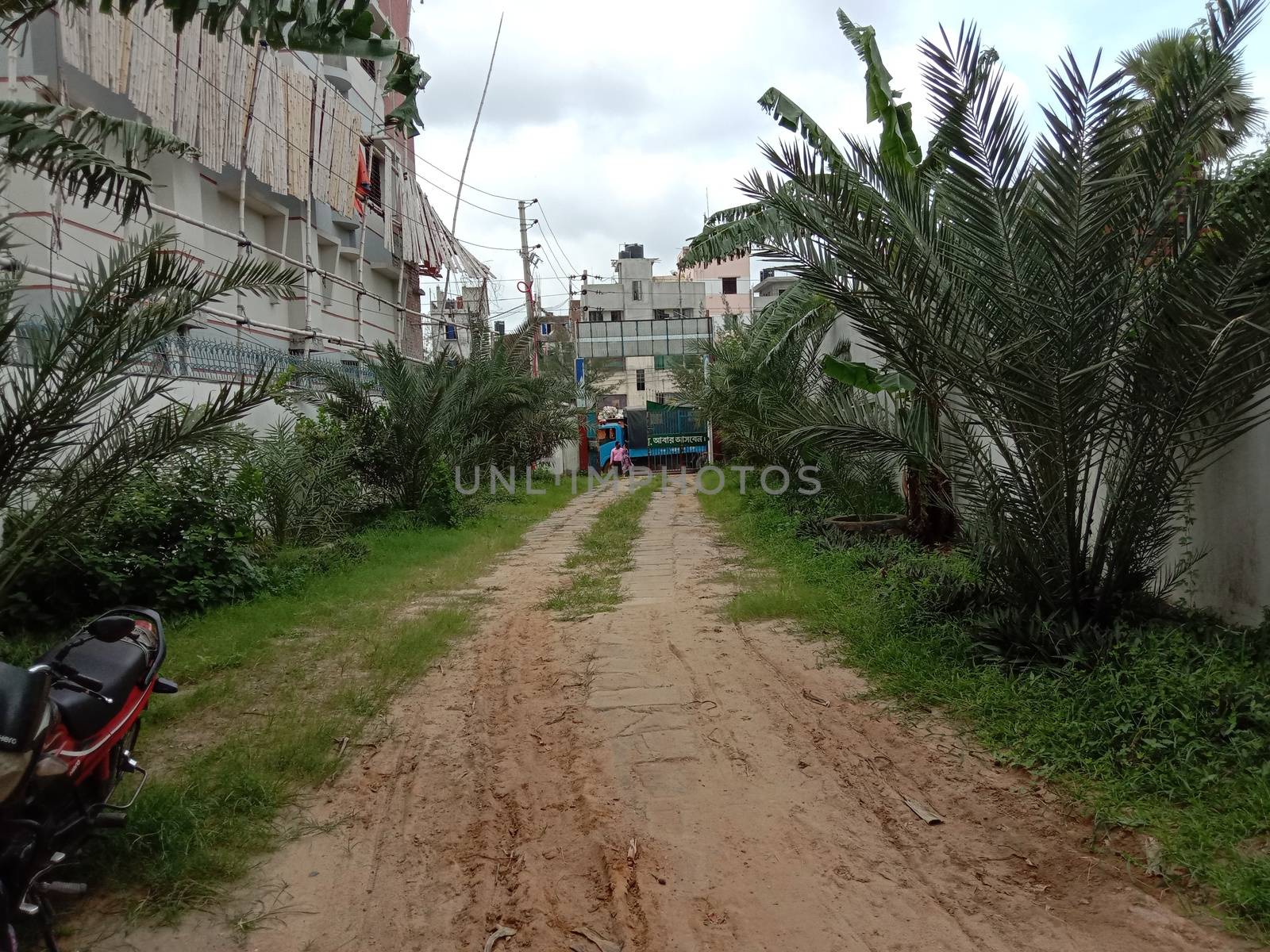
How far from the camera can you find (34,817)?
2.68 m

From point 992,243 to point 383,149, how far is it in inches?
524

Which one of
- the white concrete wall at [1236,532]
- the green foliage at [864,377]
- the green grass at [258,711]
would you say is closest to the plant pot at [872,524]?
the green foliage at [864,377]

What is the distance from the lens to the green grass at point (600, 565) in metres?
7.57

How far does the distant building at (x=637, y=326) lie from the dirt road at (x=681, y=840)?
93.1 feet

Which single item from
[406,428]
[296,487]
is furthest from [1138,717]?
→ [406,428]

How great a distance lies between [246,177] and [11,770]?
11.6 meters

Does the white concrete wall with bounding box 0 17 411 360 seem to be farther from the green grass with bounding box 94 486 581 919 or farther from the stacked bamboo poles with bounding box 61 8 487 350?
the green grass with bounding box 94 486 581 919

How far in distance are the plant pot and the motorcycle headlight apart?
831cm

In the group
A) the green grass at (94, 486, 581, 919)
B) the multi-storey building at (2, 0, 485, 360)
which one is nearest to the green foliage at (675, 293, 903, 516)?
the green grass at (94, 486, 581, 919)

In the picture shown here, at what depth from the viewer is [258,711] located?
4.87m

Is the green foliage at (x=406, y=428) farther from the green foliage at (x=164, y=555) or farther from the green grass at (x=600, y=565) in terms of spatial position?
the green foliage at (x=164, y=555)

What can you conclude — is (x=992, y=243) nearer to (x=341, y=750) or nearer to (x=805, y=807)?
(x=805, y=807)

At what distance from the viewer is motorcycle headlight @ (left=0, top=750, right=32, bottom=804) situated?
235 centimetres

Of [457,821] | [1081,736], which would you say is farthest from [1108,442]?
[457,821]
